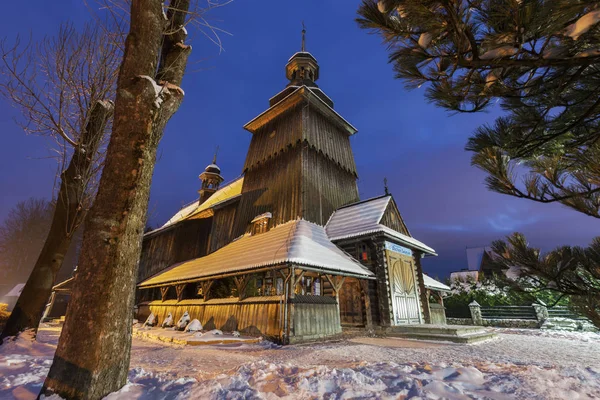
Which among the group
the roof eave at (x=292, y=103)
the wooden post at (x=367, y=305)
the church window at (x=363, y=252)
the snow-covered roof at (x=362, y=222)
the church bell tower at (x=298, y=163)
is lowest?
the wooden post at (x=367, y=305)

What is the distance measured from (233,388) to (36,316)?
21.7 feet

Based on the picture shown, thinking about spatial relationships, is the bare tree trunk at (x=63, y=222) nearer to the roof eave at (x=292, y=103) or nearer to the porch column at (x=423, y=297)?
the roof eave at (x=292, y=103)

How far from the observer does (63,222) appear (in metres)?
6.86

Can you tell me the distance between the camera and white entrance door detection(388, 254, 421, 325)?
11867mm

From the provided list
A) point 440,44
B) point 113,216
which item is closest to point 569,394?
point 440,44

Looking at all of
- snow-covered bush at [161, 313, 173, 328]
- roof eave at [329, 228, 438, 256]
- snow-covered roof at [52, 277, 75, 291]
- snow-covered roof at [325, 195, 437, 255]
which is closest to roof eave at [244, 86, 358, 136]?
snow-covered roof at [325, 195, 437, 255]

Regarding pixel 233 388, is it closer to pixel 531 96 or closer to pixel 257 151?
pixel 531 96

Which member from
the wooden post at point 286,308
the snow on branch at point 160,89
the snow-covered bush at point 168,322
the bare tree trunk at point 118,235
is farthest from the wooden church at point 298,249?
the snow on branch at point 160,89

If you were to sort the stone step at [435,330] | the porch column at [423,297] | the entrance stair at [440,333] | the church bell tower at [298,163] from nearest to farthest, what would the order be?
the entrance stair at [440,333] < the stone step at [435,330] < the porch column at [423,297] < the church bell tower at [298,163]

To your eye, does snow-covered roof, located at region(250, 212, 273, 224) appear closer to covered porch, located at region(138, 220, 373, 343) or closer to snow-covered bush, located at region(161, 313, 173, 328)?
covered porch, located at region(138, 220, 373, 343)

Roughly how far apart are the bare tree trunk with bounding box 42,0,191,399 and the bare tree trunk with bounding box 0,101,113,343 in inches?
166

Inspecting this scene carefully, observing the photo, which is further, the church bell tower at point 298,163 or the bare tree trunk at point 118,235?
the church bell tower at point 298,163

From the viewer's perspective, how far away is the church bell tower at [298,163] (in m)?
14.6

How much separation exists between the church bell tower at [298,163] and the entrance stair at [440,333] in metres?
6.12
